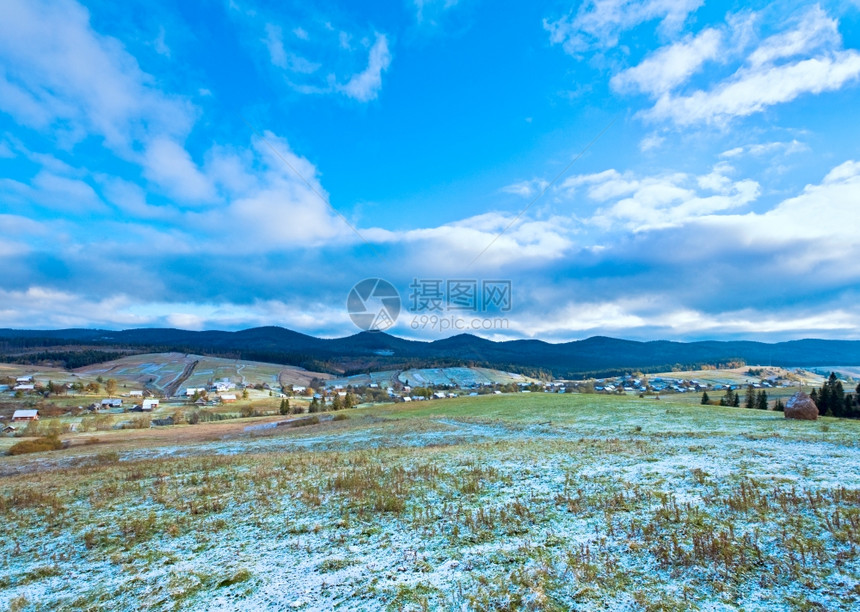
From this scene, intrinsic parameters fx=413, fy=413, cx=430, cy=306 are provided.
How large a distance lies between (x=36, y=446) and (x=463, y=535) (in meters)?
59.0

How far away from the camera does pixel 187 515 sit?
41.5 ft

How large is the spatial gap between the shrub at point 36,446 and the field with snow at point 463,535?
121 ft

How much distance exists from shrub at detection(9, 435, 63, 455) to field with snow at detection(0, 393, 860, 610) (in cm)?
3689

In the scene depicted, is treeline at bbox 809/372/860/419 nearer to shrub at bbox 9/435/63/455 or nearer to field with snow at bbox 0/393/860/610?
field with snow at bbox 0/393/860/610

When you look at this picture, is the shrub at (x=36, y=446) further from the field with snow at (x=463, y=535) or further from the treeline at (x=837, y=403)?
the treeline at (x=837, y=403)

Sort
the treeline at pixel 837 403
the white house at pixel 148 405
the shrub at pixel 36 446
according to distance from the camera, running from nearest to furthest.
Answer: the shrub at pixel 36 446, the treeline at pixel 837 403, the white house at pixel 148 405

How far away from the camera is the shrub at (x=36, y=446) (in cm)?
4512

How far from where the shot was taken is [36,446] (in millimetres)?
46344

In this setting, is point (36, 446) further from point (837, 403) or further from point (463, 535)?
point (837, 403)

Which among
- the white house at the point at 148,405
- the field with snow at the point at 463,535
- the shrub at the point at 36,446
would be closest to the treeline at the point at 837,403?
the field with snow at the point at 463,535

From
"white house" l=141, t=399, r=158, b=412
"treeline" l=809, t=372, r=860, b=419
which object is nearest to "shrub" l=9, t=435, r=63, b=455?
"white house" l=141, t=399, r=158, b=412

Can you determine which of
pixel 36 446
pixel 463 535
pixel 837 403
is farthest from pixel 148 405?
pixel 837 403

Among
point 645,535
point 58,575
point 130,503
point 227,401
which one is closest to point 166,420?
point 227,401

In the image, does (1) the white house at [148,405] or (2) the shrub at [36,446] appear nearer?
(2) the shrub at [36,446]
